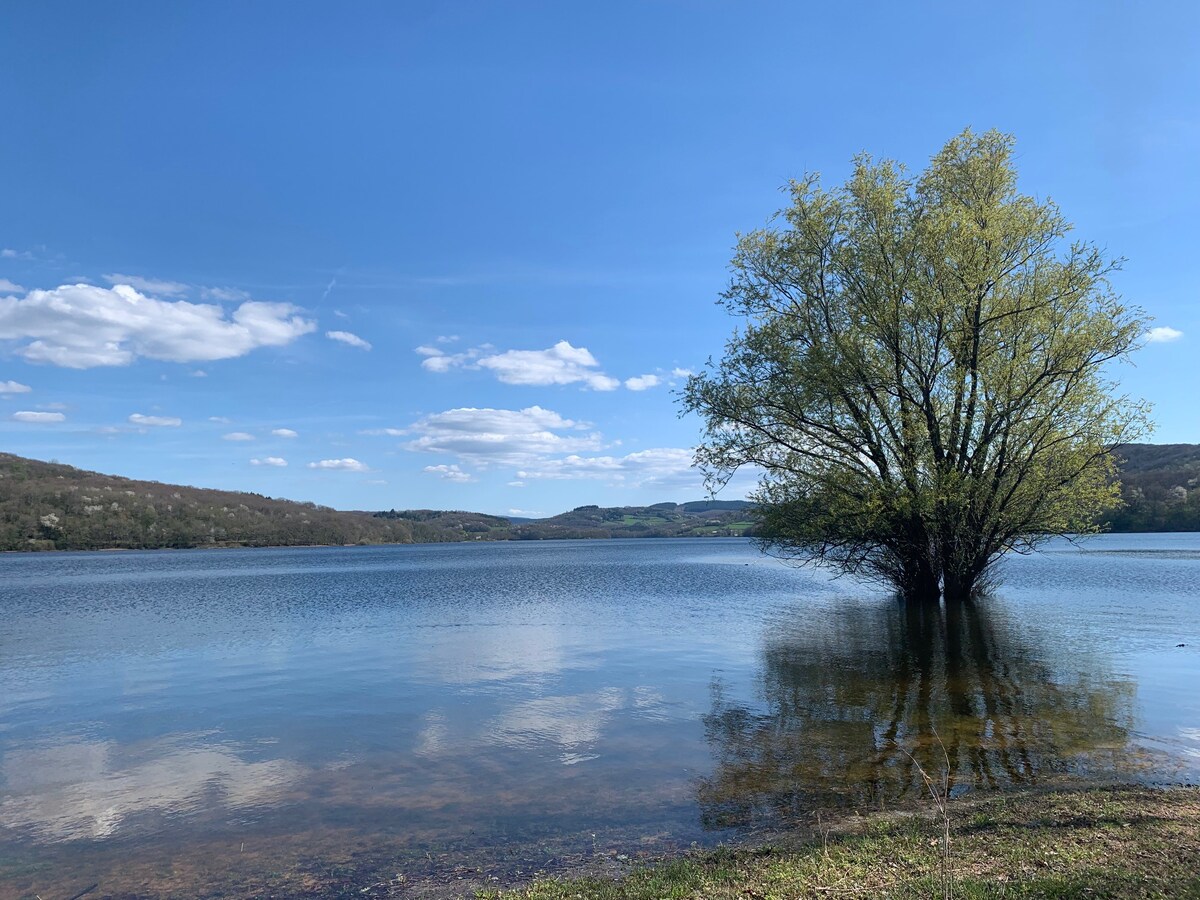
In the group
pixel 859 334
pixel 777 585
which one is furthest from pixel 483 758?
pixel 777 585

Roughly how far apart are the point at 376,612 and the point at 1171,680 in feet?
104

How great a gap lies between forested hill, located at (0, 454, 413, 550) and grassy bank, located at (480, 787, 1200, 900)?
177481 millimetres

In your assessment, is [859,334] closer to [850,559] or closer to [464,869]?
[850,559]

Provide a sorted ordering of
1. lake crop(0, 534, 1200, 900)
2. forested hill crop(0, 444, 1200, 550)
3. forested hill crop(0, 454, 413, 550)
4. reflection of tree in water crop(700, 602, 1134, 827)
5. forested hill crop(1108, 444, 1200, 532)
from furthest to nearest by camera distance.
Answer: forested hill crop(0, 454, 413, 550), forested hill crop(0, 444, 1200, 550), forested hill crop(1108, 444, 1200, 532), reflection of tree in water crop(700, 602, 1134, 827), lake crop(0, 534, 1200, 900)

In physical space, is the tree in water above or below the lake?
above

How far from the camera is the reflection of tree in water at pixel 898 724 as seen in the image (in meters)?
10.4

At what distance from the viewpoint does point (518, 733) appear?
14.1 m

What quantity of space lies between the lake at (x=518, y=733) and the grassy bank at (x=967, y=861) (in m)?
1.02

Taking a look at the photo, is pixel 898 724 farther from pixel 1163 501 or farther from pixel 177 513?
pixel 177 513

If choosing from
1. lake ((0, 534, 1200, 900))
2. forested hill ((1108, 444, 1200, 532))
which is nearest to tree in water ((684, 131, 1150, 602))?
lake ((0, 534, 1200, 900))

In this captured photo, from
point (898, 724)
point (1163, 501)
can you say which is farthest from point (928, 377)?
point (1163, 501)

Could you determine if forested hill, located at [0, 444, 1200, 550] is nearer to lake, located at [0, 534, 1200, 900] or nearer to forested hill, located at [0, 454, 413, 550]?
forested hill, located at [0, 454, 413, 550]

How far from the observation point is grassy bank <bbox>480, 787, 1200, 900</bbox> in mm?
6277

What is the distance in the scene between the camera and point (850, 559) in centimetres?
3120
